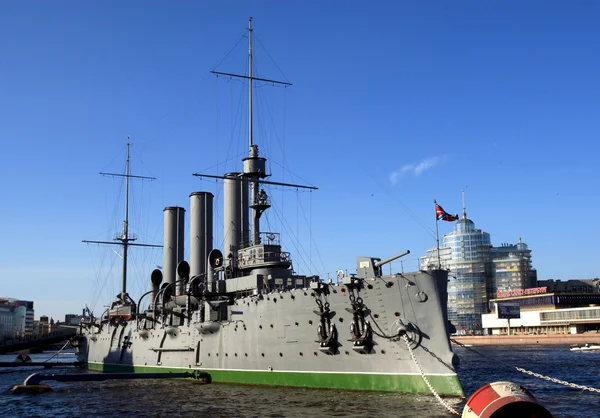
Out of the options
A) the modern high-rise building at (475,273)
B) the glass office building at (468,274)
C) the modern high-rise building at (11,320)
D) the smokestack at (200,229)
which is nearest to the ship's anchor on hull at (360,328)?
the smokestack at (200,229)

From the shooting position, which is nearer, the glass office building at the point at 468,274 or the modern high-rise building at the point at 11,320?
the glass office building at the point at 468,274

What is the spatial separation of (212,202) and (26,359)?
3070 cm

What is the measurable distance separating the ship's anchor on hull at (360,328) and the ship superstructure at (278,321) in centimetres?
4

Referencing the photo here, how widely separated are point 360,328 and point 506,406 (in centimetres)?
1447

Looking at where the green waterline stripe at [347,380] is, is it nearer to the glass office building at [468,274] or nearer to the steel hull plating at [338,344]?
the steel hull plating at [338,344]

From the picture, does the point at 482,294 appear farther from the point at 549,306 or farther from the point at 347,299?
the point at 347,299

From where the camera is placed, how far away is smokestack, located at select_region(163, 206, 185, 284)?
46.5 metres

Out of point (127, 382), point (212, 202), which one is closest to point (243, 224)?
point (212, 202)

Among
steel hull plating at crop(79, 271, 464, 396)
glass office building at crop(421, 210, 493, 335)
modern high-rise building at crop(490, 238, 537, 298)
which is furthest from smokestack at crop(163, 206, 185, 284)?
modern high-rise building at crop(490, 238, 537, 298)


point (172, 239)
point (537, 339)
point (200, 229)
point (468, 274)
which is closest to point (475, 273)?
point (468, 274)

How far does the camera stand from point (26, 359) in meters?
60.2

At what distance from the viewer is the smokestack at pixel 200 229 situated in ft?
137

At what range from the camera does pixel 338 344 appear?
23.9 meters

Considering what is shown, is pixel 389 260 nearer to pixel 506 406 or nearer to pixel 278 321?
pixel 278 321
